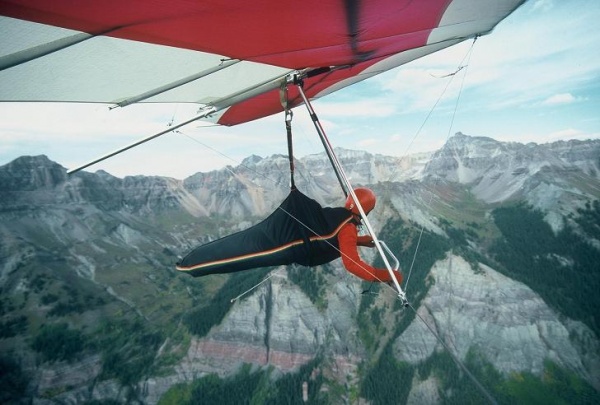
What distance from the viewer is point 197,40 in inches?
137

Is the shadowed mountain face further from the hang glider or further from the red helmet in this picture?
the hang glider

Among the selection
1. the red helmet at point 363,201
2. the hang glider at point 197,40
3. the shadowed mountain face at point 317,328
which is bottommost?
the shadowed mountain face at point 317,328

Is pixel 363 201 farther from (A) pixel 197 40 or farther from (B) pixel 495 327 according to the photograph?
(B) pixel 495 327

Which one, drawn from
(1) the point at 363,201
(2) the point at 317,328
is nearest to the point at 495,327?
(2) the point at 317,328

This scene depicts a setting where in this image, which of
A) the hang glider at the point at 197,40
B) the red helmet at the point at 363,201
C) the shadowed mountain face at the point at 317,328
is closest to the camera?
the hang glider at the point at 197,40

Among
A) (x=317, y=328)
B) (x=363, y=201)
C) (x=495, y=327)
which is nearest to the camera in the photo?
(x=363, y=201)

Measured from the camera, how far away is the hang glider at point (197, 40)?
2.66 metres

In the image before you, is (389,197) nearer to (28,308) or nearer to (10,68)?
(28,308)

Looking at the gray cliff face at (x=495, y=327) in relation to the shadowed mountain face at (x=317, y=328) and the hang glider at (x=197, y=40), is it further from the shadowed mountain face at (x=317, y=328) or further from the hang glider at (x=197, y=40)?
the hang glider at (x=197, y=40)

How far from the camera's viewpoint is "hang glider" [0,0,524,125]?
266 cm

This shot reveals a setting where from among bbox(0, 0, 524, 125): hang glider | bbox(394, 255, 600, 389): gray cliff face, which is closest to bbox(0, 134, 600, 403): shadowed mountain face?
bbox(394, 255, 600, 389): gray cliff face

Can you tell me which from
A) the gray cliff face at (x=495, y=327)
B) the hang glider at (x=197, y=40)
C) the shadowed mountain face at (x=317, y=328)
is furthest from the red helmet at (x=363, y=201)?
the gray cliff face at (x=495, y=327)

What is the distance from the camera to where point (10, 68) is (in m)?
2.98

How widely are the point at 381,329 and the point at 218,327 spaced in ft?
215
